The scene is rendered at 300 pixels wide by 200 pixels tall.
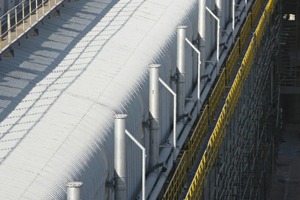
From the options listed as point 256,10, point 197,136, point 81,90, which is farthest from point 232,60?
point 81,90

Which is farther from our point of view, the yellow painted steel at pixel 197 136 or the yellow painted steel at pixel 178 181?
the yellow painted steel at pixel 197 136

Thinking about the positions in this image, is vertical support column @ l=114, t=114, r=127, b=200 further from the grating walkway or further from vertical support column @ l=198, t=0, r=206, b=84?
vertical support column @ l=198, t=0, r=206, b=84

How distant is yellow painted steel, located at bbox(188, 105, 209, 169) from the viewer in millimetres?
22469

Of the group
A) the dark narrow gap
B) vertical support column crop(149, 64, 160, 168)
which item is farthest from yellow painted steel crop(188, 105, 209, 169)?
the dark narrow gap

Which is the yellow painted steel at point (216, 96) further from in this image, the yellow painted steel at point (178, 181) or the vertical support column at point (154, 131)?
the vertical support column at point (154, 131)

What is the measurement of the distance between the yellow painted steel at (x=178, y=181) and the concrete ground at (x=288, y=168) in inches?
777

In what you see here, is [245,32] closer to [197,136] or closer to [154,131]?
[197,136]

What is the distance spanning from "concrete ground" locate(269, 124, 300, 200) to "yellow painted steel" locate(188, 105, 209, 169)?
16.7 meters

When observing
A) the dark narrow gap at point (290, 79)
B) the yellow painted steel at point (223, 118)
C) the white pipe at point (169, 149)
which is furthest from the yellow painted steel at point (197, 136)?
the dark narrow gap at point (290, 79)

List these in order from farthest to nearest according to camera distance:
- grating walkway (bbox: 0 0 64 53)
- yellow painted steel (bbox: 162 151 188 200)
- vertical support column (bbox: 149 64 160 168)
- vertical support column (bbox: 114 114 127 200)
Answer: grating walkway (bbox: 0 0 64 53) < vertical support column (bbox: 149 64 160 168) < yellow painted steel (bbox: 162 151 188 200) < vertical support column (bbox: 114 114 127 200)

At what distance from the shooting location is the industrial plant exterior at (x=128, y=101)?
56.6 feet

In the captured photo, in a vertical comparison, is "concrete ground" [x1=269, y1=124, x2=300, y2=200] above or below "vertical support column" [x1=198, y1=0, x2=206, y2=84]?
below

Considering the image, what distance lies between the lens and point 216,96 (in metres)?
26.1

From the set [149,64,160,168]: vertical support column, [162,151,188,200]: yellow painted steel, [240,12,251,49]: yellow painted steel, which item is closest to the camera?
[162,151,188,200]: yellow painted steel
